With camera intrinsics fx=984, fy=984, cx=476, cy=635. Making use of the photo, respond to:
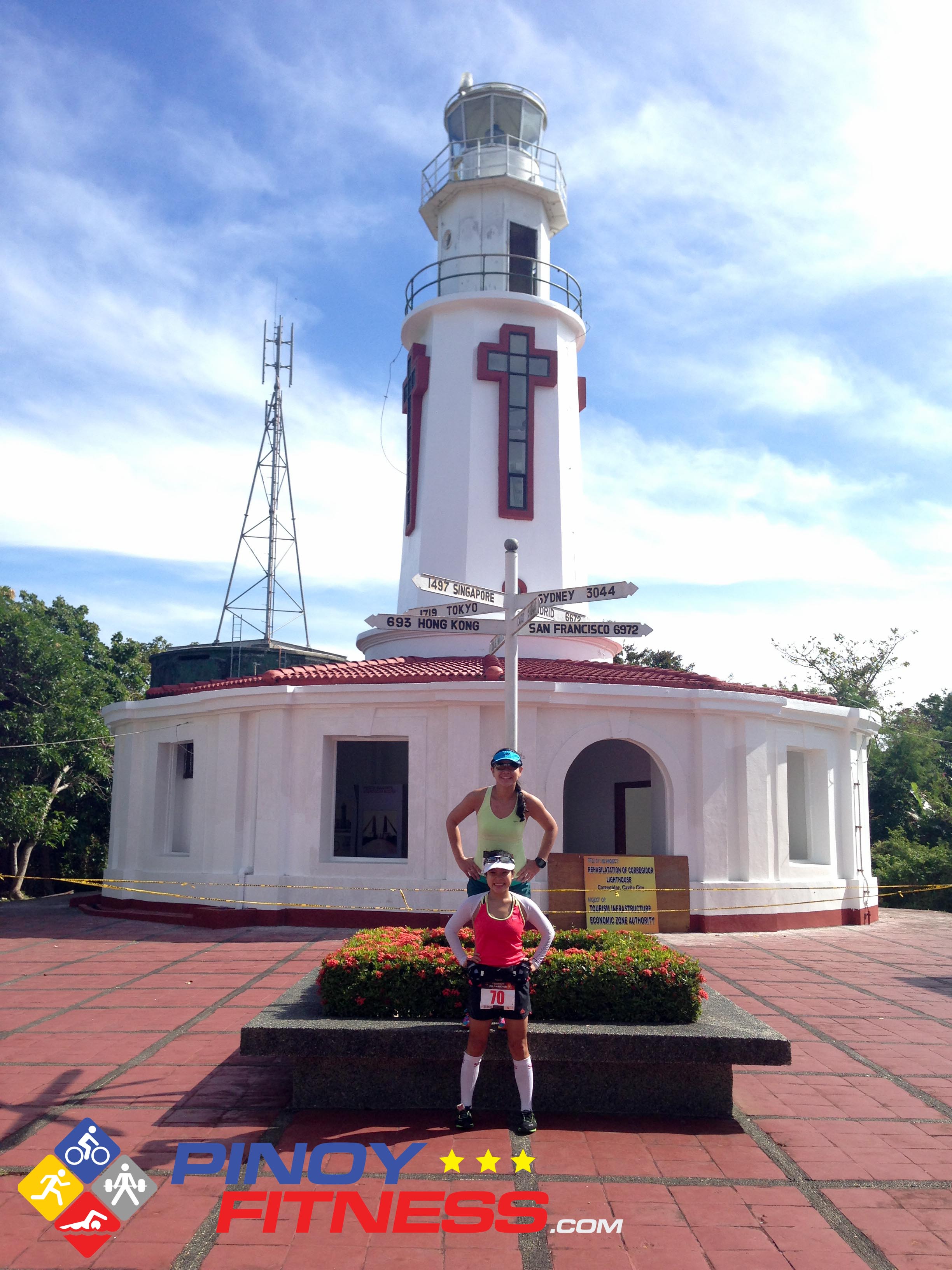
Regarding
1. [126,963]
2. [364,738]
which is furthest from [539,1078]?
[364,738]

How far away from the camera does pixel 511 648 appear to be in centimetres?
818

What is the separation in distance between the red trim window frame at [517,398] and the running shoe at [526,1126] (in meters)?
14.0

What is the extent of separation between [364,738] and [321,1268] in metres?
10.7

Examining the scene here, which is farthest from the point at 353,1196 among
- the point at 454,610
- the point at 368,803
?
the point at 368,803

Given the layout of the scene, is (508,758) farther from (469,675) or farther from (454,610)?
(469,675)

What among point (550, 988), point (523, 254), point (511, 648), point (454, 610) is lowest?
point (550, 988)

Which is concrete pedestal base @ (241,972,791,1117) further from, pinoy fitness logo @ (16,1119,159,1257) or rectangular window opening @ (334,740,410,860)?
rectangular window opening @ (334,740,410,860)

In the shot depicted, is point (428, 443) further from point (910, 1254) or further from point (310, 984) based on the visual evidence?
point (910, 1254)

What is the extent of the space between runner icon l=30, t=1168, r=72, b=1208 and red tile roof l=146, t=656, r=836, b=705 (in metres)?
8.95

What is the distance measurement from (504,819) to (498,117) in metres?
19.7

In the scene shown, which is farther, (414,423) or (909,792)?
(909,792)

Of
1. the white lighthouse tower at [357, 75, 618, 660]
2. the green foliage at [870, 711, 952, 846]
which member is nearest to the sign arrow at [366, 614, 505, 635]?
the white lighthouse tower at [357, 75, 618, 660]

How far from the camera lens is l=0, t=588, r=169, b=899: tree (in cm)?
2444

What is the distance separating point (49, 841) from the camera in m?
25.0
